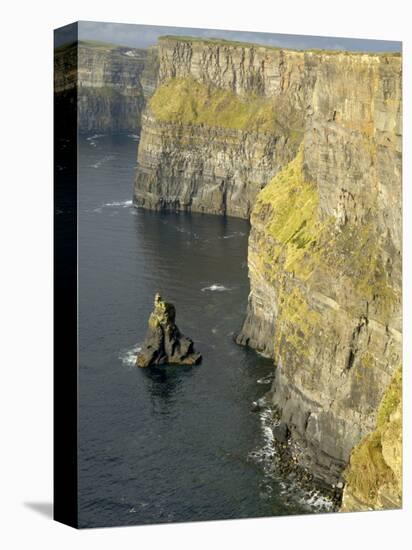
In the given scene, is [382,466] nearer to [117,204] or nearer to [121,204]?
[117,204]

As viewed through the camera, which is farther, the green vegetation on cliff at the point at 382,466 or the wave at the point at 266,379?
the wave at the point at 266,379

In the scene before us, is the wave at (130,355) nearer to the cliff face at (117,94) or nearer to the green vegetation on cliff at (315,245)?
the green vegetation on cliff at (315,245)

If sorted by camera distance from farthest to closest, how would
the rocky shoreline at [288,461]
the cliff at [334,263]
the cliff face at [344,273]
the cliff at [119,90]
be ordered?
the cliff at [119,90] → the rocky shoreline at [288,461] → the cliff at [334,263] → the cliff face at [344,273]

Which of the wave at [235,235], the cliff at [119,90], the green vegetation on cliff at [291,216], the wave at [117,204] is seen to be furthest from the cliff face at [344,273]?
the wave at [235,235]

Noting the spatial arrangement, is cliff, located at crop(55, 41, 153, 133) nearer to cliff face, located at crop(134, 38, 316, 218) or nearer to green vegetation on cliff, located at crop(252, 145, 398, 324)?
cliff face, located at crop(134, 38, 316, 218)

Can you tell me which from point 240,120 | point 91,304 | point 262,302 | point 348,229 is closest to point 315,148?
point 348,229

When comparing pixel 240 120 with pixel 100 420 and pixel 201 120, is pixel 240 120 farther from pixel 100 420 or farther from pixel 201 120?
pixel 100 420

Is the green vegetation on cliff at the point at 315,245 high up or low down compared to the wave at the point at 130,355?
up
